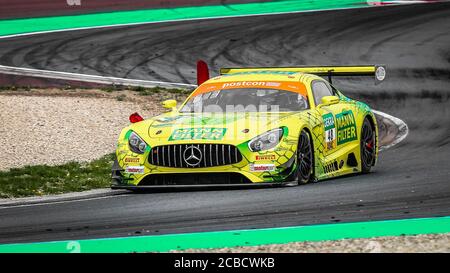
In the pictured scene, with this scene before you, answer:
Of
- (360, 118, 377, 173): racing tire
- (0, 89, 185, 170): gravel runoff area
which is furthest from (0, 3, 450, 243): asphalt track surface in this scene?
(0, 89, 185, 170): gravel runoff area

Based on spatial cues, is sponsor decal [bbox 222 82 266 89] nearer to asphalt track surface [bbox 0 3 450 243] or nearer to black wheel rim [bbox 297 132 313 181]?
black wheel rim [bbox 297 132 313 181]

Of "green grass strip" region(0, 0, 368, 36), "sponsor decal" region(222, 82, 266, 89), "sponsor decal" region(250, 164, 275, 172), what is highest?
"green grass strip" region(0, 0, 368, 36)

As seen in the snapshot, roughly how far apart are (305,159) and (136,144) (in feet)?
5.97

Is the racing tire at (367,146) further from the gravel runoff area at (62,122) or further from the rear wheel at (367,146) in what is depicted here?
the gravel runoff area at (62,122)

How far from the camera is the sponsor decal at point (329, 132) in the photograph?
13.3 metres

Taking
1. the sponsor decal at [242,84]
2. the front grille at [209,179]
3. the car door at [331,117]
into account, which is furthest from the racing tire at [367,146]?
the front grille at [209,179]

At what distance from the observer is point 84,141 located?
1641 cm

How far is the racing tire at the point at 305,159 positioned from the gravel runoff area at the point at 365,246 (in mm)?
3633

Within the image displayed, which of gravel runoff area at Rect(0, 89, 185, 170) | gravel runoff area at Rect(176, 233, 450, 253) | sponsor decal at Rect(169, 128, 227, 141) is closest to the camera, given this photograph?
gravel runoff area at Rect(176, 233, 450, 253)

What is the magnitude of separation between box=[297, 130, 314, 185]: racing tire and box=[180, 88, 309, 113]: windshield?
27.0 inches

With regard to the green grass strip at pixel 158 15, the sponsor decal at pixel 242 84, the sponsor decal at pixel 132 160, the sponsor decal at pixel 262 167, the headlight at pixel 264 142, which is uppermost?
the green grass strip at pixel 158 15

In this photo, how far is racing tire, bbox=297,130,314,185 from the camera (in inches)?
487

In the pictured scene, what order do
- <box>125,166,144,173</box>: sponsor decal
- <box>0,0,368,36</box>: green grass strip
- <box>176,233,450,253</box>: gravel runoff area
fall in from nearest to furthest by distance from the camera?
<box>176,233,450,253</box>: gravel runoff area
<box>125,166,144,173</box>: sponsor decal
<box>0,0,368,36</box>: green grass strip
